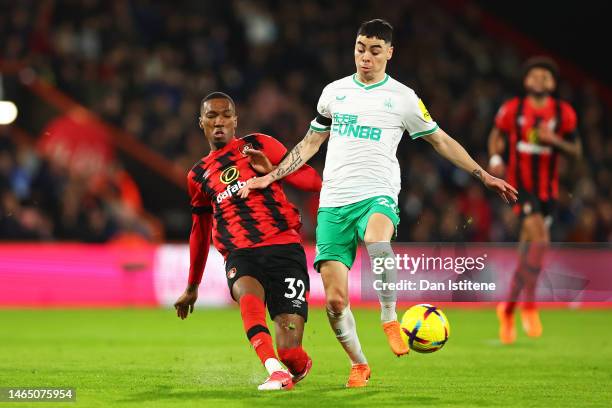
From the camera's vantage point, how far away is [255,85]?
19266 millimetres

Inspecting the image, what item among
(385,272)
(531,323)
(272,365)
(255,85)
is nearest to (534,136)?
(531,323)

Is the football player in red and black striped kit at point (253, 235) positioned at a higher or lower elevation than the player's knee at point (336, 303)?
higher

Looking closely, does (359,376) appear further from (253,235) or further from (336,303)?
(253,235)

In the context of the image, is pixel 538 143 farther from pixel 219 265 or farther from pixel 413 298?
pixel 219 265

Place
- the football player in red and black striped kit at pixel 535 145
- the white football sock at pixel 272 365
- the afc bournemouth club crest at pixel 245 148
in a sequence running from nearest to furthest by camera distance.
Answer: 1. the white football sock at pixel 272 365
2. the afc bournemouth club crest at pixel 245 148
3. the football player in red and black striped kit at pixel 535 145

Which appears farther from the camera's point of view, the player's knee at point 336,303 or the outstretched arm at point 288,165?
the outstretched arm at point 288,165

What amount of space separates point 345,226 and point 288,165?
590mm

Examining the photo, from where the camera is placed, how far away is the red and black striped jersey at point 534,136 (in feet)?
36.2

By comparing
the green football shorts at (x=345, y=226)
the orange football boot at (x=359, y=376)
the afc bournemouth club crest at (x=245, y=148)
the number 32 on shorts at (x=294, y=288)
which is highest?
the afc bournemouth club crest at (x=245, y=148)

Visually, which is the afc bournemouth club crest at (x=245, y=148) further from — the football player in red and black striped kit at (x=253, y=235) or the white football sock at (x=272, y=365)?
the white football sock at (x=272, y=365)

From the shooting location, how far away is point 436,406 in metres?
6.48

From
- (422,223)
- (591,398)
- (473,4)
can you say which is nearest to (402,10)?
(473,4)

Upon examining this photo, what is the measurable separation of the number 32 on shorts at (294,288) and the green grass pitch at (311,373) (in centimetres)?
59

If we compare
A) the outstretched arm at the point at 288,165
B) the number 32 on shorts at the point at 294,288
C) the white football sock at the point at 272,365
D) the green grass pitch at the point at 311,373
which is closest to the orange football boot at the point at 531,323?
the green grass pitch at the point at 311,373
